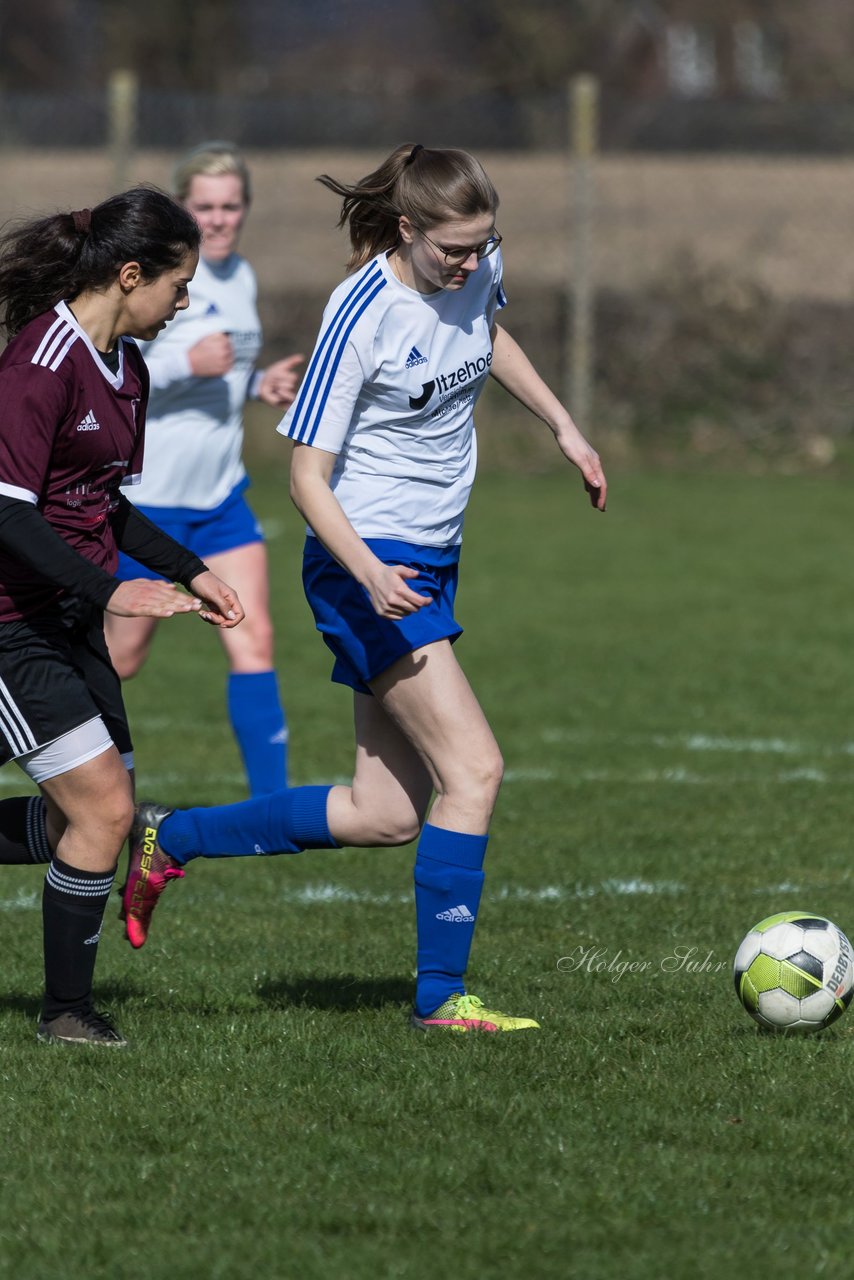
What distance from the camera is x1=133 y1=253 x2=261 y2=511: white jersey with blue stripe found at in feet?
21.9

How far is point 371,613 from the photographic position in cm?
426

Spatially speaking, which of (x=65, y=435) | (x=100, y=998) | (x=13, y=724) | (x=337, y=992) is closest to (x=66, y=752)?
(x=13, y=724)

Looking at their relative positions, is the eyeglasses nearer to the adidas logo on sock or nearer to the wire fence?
the adidas logo on sock

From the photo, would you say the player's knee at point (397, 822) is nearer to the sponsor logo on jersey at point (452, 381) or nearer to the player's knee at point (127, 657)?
the sponsor logo on jersey at point (452, 381)

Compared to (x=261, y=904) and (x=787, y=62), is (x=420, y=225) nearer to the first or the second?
(x=261, y=904)

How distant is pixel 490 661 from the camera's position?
9.47 metres

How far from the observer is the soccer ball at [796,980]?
13.9 feet

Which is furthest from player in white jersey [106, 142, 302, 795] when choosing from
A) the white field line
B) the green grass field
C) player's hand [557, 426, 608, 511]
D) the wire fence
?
the wire fence

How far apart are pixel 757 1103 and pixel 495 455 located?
1328cm

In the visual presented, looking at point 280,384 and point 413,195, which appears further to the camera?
point 280,384

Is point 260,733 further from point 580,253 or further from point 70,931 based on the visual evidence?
point 580,253

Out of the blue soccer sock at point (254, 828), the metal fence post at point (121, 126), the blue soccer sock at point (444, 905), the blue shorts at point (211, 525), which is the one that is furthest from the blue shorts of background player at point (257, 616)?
the metal fence post at point (121, 126)

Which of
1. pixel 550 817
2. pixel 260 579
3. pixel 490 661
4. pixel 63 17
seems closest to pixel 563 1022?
pixel 550 817

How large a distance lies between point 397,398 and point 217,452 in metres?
2.59
